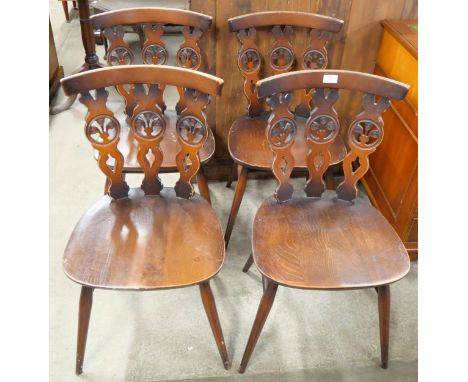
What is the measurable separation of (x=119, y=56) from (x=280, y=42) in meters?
0.65

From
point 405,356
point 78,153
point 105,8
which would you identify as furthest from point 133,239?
point 105,8

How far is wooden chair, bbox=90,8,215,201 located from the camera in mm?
1470

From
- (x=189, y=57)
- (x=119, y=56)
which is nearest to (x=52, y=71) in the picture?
(x=119, y=56)

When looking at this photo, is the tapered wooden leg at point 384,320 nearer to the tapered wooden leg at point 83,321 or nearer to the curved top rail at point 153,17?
the tapered wooden leg at point 83,321

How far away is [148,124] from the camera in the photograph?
1196mm

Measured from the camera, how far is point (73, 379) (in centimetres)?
133

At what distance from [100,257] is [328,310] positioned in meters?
0.92

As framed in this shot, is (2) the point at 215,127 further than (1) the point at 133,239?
Yes

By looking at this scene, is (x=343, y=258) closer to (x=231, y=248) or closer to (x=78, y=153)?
(x=231, y=248)

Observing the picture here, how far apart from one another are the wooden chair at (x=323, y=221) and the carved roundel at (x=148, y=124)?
32cm

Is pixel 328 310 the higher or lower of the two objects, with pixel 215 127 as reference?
lower

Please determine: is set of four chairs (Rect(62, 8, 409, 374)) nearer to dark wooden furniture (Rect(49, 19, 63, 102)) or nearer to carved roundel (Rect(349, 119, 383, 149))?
carved roundel (Rect(349, 119, 383, 149))

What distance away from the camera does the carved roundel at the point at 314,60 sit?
5.31ft

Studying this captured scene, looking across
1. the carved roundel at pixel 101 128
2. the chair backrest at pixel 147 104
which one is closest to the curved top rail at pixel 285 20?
the chair backrest at pixel 147 104
